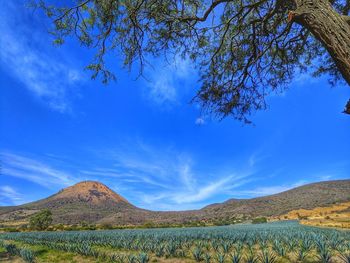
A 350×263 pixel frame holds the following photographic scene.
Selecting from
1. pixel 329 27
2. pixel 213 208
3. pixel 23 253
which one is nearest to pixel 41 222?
pixel 213 208

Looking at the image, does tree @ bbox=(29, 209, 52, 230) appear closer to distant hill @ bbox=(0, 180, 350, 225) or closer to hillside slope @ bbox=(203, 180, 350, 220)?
distant hill @ bbox=(0, 180, 350, 225)

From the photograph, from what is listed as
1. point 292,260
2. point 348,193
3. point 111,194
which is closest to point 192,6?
point 292,260

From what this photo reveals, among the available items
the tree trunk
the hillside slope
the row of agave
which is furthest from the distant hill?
the tree trunk

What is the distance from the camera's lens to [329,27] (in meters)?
3.36

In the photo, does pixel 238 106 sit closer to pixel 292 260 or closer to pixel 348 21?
pixel 348 21

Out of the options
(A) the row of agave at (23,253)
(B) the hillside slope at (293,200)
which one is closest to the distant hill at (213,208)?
(B) the hillside slope at (293,200)

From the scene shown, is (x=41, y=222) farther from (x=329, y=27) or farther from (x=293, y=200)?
(x=329, y=27)

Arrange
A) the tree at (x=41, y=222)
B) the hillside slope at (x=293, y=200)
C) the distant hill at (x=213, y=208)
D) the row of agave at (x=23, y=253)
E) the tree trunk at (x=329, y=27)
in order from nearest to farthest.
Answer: the tree trunk at (x=329, y=27) < the row of agave at (x=23, y=253) < the tree at (x=41, y=222) < the hillside slope at (x=293, y=200) < the distant hill at (x=213, y=208)

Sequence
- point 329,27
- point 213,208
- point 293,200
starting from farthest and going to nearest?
1. point 213,208
2. point 293,200
3. point 329,27

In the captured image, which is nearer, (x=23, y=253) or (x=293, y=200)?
(x=23, y=253)

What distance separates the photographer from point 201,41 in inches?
285

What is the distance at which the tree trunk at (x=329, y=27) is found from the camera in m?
3.12

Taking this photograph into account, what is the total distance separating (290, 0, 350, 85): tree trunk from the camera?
3123 millimetres

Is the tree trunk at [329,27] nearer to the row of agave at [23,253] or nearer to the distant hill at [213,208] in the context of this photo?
the row of agave at [23,253]
